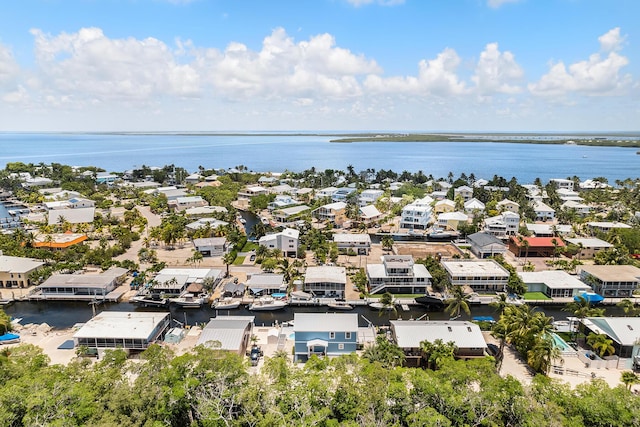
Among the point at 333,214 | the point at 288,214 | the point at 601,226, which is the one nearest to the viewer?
the point at 601,226

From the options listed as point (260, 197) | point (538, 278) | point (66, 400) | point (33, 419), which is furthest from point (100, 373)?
point (260, 197)

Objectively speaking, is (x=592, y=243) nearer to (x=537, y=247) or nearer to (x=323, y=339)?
(x=537, y=247)

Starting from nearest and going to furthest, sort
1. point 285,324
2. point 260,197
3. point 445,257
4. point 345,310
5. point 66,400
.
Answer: point 66,400, point 285,324, point 345,310, point 445,257, point 260,197

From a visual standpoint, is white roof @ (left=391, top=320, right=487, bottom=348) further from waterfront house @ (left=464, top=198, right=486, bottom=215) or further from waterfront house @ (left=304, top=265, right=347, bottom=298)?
waterfront house @ (left=464, top=198, right=486, bottom=215)

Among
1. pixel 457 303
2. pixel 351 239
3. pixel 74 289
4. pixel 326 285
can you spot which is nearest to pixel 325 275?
pixel 326 285

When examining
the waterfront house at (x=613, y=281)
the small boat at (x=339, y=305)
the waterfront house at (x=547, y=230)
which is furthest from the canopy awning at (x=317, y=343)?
the waterfront house at (x=547, y=230)

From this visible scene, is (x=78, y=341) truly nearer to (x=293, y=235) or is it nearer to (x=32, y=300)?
(x=32, y=300)
